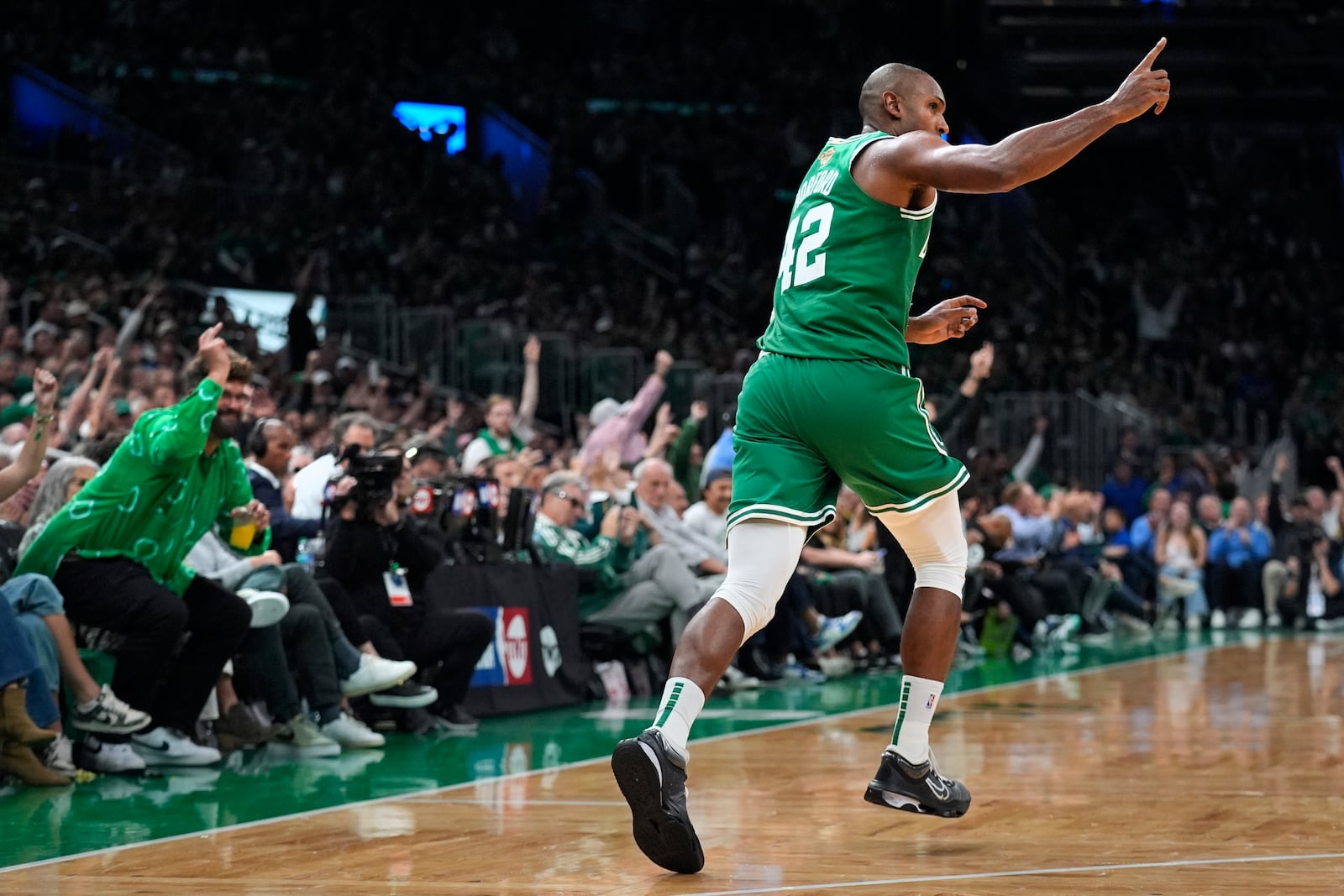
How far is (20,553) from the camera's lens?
279 inches

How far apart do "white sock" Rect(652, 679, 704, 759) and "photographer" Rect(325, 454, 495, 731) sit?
388 centimetres

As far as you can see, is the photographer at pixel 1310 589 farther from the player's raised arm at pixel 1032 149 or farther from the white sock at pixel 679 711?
the white sock at pixel 679 711

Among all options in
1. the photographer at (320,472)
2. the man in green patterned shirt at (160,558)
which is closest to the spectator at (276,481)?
the photographer at (320,472)

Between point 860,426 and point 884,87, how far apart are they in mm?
967

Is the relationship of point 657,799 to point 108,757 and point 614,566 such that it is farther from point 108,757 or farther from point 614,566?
point 614,566

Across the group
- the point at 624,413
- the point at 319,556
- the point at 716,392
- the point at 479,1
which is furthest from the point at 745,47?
the point at 319,556

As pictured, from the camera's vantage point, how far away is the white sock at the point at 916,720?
15.9ft

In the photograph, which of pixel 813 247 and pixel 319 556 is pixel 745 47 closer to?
pixel 319 556

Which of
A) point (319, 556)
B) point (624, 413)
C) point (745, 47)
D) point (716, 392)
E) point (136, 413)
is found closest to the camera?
point (319, 556)

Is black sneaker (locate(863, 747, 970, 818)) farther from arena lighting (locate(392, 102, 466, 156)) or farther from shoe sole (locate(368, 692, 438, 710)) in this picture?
arena lighting (locate(392, 102, 466, 156))

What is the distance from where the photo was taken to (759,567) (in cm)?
470

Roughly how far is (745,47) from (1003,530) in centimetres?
1858

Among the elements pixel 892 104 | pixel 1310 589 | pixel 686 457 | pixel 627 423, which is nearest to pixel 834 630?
pixel 686 457

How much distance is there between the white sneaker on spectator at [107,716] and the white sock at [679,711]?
3.00 meters
